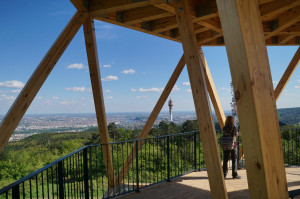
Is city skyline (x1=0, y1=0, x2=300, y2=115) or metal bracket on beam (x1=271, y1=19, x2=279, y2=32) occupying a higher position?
city skyline (x1=0, y1=0, x2=300, y2=115)

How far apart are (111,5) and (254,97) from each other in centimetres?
→ 349

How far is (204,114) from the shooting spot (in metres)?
3.17

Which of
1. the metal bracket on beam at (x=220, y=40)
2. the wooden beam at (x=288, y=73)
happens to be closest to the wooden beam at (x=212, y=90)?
the metal bracket on beam at (x=220, y=40)

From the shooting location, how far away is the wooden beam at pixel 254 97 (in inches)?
42.5

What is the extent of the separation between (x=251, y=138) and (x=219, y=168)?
2.22m

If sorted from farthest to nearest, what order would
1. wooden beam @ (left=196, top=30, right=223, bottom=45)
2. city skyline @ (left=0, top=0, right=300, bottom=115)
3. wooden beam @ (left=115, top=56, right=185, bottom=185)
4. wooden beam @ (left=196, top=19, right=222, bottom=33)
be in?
city skyline @ (left=0, top=0, right=300, bottom=115) < wooden beam @ (left=196, top=30, right=223, bottom=45) < wooden beam @ (left=115, top=56, right=185, bottom=185) < wooden beam @ (left=196, top=19, right=222, bottom=33)

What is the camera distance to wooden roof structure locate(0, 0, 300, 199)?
42.9 inches

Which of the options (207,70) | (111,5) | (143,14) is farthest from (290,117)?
(111,5)

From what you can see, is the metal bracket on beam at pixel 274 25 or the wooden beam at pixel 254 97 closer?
the wooden beam at pixel 254 97

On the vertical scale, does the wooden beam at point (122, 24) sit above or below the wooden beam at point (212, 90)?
above

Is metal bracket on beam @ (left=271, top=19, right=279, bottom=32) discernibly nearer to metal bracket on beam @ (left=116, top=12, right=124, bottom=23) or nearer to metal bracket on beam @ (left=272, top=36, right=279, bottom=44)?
metal bracket on beam @ (left=272, top=36, right=279, bottom=44)

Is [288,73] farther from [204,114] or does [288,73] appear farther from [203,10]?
[204,114]

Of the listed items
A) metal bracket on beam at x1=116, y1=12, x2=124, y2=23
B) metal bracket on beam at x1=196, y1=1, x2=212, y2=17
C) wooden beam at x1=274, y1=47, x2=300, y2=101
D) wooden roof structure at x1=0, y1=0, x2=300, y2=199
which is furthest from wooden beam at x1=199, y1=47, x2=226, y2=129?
metal bracket on beam at x1=116, y1=12, x2=124, y2=23

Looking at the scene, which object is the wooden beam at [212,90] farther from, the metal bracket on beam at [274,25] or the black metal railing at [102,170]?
the metal bracket on beam at [274,25]
